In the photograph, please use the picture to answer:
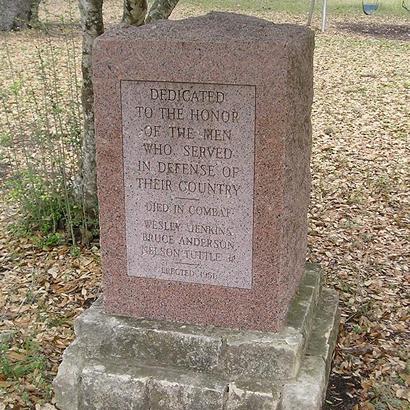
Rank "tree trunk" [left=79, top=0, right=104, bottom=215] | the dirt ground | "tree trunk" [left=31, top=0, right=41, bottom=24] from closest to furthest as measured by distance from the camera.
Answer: the dirt ground
"tree trunk" [left=79, top=0, right=104, bottom=215]
"tree trunk" [left=31, top=0, right=41, bottom=24]

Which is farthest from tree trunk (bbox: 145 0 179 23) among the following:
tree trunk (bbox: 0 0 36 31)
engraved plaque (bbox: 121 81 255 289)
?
tree trunk (bbox: 0 0 36 31)

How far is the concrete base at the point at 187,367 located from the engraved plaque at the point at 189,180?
28 centimetres

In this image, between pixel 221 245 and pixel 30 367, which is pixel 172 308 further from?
pixel 30 367

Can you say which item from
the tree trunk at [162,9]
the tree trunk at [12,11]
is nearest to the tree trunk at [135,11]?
the tree trunk at [162,9]

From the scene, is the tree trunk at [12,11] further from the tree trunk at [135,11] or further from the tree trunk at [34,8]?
the tree trunk at [135,11]

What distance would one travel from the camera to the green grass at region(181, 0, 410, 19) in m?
21.9

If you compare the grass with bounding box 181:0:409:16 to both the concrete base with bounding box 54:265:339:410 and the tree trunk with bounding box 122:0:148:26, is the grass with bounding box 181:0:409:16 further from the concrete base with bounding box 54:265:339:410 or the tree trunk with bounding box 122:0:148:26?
the concrete base with bounding box 54:265:339:410

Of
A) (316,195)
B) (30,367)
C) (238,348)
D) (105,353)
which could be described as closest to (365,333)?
(238,348)

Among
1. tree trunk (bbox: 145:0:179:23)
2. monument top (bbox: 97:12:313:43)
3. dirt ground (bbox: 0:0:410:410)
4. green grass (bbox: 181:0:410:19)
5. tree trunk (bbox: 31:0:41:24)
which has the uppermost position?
monument top (bbox: 97:12:313:43)

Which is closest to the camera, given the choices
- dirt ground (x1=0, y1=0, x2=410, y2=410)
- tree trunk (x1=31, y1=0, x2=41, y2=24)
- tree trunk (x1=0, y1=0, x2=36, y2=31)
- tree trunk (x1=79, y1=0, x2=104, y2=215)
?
dirt ground (x1=0, y1=0, x2=410, y2=410)

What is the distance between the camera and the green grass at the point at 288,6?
21.9 m

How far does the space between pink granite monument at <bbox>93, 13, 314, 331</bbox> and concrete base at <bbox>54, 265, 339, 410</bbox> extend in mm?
113

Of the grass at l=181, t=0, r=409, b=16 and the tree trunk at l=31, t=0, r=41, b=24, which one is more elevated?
the tree trunk at l=31, t=0, r=41, b=24

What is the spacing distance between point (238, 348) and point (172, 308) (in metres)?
0.39
